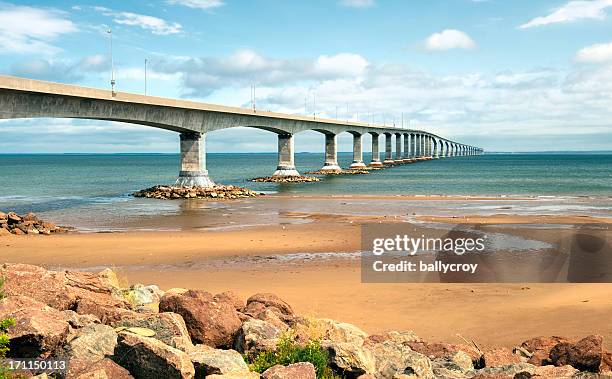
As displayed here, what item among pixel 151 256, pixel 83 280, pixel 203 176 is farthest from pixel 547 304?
pixel 203 176

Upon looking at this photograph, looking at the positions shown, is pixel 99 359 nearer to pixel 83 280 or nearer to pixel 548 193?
pixel 83 280

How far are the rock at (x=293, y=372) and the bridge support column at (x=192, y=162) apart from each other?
50.2 m

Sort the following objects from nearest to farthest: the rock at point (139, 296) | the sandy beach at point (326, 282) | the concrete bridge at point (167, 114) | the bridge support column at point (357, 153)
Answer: the rock at point (139, 296) → the sandy beach at point (326, 282) → the concrete bridge at point (167, 114) → the bridge support column at point (357, 153)

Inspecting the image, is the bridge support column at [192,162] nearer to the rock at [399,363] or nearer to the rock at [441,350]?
the rock at [441,350]

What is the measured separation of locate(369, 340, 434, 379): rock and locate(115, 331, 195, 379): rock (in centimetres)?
292

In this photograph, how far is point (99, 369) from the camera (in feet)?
22.3

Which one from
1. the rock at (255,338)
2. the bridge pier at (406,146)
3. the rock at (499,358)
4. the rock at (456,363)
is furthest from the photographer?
the bridge pier at (406,146)

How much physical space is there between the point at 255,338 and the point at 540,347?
5378 millimetres

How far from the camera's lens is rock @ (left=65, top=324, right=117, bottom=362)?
7473 mm

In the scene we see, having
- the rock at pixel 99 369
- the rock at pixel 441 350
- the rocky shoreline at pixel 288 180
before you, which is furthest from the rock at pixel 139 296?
the rocky shoreline at pixel 288 180

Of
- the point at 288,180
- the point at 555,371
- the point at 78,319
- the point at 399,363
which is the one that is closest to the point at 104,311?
the point at 78,319

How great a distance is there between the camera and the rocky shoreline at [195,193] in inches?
2069

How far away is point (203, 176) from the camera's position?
5803 cm

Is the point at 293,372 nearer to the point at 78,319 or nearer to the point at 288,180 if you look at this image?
the point at 78,319
